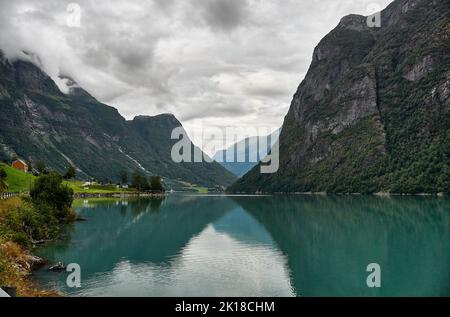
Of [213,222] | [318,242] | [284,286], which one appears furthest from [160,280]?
[213,222]

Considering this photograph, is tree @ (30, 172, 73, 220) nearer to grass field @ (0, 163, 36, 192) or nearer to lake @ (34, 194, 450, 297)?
lake @ (34, 194, 450, 297)

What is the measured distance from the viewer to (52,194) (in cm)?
9650

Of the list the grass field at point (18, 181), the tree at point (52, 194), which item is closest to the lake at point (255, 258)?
the tree at point (52, 194)

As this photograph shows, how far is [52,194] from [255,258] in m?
54.9

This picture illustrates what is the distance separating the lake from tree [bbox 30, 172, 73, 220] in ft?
21.0

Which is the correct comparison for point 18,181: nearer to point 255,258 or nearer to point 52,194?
point 52,194

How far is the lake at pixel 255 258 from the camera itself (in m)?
43.1

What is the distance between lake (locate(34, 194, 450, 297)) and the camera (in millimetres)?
43125

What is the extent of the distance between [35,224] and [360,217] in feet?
264

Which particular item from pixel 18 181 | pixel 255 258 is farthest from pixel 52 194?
pixel 255 258

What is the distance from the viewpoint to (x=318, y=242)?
251ft

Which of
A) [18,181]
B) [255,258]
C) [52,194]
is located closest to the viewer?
[255,258]
